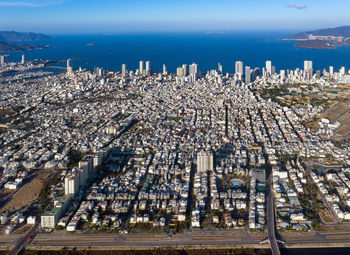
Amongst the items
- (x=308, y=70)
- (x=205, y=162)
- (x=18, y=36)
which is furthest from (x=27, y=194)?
(x=18, y=36)

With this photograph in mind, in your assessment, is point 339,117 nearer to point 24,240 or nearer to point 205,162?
point 205,162

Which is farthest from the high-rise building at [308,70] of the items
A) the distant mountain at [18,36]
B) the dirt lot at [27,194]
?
the distant mountain at [18,36]

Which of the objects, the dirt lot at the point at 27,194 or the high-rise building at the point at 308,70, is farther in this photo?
the high-rise building at the point at 308,70

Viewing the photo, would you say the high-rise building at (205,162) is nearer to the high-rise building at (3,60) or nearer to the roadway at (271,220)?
the roadway at (271,220)

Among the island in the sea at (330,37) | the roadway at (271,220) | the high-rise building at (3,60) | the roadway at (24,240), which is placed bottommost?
the roadway at (24,240)

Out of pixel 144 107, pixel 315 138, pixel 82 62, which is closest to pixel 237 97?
pixel 144 107

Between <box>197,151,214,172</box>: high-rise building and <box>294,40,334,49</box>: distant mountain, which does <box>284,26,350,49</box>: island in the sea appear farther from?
<box>197,151,214,172</box>: high-rise building
